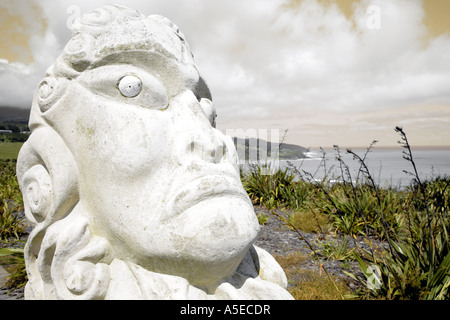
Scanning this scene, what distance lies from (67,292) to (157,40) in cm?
168

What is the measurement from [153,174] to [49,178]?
783 mm

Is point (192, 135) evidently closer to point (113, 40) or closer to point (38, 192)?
point (113, 40)

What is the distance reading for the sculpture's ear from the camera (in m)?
1.99

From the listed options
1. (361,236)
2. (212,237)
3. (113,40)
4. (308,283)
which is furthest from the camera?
(361,236)

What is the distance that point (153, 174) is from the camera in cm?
186

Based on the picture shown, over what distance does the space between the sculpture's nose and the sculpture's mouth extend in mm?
155

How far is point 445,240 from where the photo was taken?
3107mm

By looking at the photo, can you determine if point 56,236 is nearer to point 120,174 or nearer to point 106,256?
point 106,256

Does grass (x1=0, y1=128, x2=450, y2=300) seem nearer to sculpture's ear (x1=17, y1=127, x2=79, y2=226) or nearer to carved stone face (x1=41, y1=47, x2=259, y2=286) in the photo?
carved stone face (x1=41, y1=47, x2=259, y2=286)

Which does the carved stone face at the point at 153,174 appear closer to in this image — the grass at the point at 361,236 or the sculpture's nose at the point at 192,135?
the sculpture's nose at the point at 192,135

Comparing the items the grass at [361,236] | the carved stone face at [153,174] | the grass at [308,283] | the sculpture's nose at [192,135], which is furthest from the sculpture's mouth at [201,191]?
the grass at [308,283]

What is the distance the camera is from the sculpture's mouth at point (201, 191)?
1758 mm

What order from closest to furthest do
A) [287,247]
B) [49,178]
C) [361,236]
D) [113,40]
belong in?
[113,40] → [49,178] → [287,247] → [361,236]

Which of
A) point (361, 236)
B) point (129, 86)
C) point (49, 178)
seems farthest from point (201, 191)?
point (361, 236)
